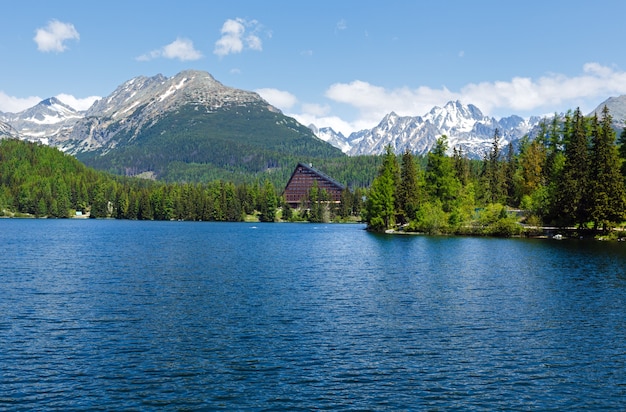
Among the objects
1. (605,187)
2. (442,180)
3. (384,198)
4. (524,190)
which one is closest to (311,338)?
(605,187)

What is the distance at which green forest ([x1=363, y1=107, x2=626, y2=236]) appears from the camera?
414 feet

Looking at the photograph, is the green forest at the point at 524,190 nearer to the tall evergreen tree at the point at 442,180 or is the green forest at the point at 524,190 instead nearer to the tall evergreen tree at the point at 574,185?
the tall evergreen tree at the point at 442,180

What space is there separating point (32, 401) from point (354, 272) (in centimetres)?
4818

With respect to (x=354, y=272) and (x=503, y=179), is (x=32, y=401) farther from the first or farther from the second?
(x=503, y=179)

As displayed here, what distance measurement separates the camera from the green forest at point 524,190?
126125 mm

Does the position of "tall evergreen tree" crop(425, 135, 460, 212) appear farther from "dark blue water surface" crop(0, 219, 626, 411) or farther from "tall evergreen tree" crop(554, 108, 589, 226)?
"dark blue water surface" crop(0, 219, 626, 411)

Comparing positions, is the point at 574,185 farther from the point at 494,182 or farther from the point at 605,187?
the point at 494,182

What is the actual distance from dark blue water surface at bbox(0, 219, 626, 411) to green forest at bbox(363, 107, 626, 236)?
5872 cm

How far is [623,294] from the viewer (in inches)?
2128

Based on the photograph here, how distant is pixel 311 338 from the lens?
37.1 m

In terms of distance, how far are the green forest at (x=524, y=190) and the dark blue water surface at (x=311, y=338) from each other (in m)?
58.7

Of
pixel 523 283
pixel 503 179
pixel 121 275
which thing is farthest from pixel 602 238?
pixel 121 275

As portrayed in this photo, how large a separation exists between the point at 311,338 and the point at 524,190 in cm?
14411

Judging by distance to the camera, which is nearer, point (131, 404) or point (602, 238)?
point (131, 404)
